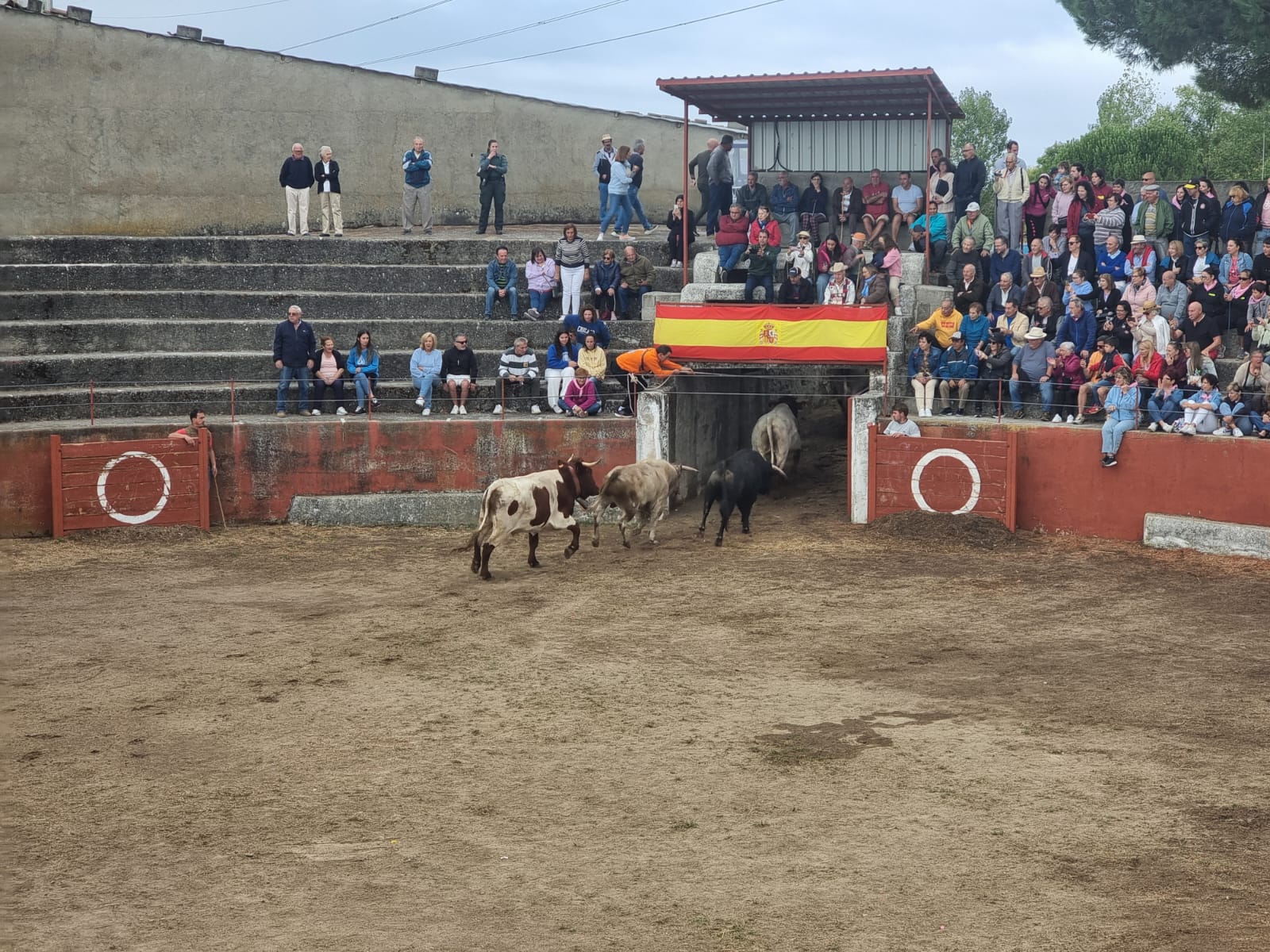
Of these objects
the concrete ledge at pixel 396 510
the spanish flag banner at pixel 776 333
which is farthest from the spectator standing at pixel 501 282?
the concrete ledge at pixel 396 510

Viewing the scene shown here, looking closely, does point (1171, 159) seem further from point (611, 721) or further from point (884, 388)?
point (611, 721)

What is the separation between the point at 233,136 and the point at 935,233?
14205 mm

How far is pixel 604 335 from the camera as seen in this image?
22.9 metres

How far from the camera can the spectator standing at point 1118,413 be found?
19.2m

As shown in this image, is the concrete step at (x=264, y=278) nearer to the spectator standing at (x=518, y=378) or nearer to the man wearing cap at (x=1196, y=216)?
the spectator standing at (x=518, y=378)

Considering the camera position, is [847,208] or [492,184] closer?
[847,208]

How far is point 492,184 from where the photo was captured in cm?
2823

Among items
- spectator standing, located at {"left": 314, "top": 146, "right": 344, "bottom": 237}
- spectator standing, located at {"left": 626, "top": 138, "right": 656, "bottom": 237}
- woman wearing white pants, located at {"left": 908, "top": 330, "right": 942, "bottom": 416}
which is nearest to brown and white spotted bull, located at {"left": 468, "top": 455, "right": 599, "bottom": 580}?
woman wearing white pants, located at {"left": 908, "top": 330, "right": 942, "bottom": 416}

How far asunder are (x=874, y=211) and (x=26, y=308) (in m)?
14.0

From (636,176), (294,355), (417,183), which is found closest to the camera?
(294,355)

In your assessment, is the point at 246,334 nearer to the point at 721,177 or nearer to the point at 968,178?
the point at 721,177

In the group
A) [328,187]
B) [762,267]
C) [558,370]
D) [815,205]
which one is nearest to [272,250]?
[328,187]

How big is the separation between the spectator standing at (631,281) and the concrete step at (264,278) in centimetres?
106

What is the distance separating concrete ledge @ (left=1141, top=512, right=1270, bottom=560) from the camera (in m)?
18.1
